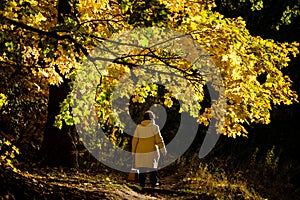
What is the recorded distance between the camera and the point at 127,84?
1138cm

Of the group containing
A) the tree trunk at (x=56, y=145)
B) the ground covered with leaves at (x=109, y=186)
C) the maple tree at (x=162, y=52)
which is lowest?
the ground covered with leaves at (x=109, y=186)

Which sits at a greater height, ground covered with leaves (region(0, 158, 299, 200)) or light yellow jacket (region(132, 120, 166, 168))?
light yellow jacket (region(132, 120, 166, 168))

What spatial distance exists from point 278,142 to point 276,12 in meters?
5.28

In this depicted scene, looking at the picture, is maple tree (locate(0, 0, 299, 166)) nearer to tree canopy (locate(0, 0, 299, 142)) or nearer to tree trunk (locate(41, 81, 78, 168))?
tree canopy (locate(0, 0, 299, 142))

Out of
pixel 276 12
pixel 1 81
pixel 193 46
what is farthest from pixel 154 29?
pixel 276 12

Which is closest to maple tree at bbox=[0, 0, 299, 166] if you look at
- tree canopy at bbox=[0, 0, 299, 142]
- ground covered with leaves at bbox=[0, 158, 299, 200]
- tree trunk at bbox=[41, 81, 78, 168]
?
tree canopy at bbox=[0, 0, 299, 142]

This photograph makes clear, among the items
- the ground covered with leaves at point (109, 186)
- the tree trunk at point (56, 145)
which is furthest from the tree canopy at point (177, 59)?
the tree trunk at point (56, 145)

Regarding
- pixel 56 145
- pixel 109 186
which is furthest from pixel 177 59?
pixel 56 145

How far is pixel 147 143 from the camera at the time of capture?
34.3 ft

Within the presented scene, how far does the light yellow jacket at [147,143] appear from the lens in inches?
409

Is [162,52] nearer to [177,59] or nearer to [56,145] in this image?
[177,59]

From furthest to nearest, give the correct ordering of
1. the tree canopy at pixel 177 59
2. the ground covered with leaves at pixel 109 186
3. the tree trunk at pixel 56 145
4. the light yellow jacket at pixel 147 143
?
the tree trunk at pixel 56 145
the light yellow jacket at pixel 147 143
the tree canopy at pixel 177 59
the ground covered with leaves at pixel 109 186

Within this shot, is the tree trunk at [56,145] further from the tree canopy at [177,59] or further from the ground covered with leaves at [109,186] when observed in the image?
the tree canopy at [177,59]

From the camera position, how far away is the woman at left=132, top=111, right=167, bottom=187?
10.4m
